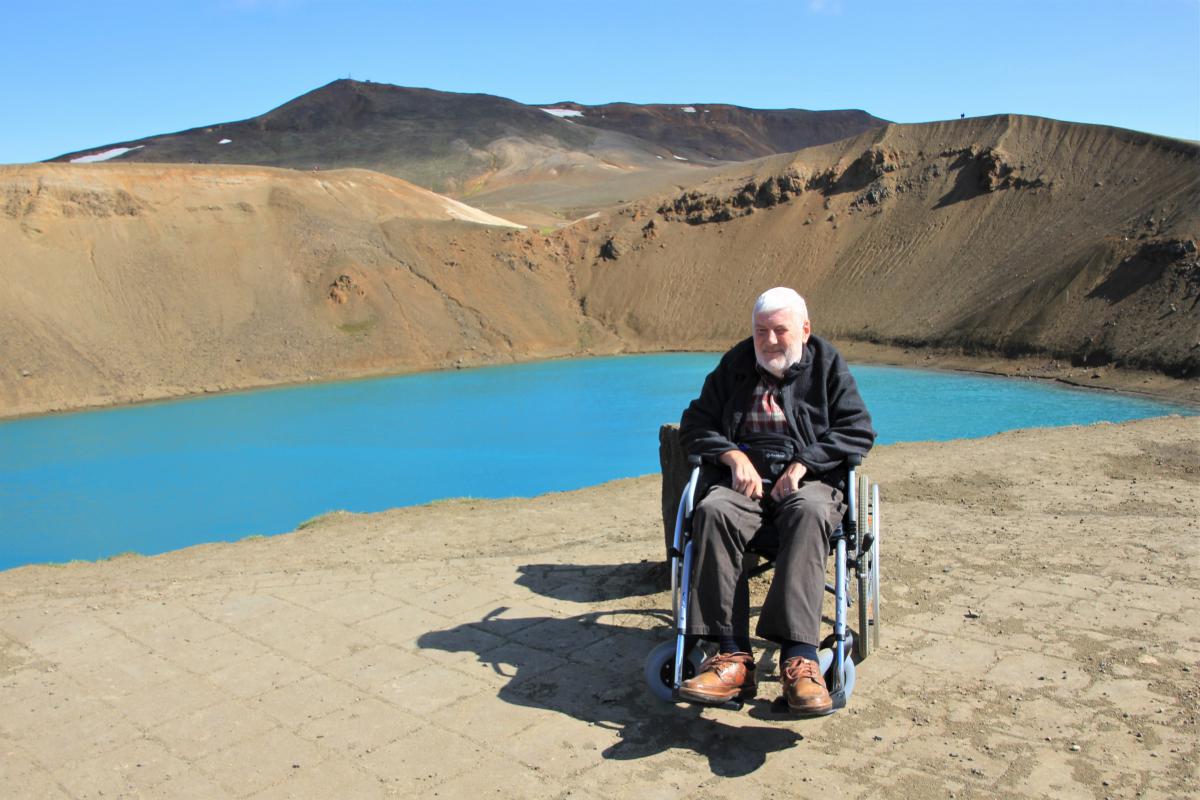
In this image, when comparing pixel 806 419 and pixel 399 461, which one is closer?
pixel 806 419

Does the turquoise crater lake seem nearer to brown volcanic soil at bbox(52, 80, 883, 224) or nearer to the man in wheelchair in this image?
the man in wheelchair

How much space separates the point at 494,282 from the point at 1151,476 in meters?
33.2

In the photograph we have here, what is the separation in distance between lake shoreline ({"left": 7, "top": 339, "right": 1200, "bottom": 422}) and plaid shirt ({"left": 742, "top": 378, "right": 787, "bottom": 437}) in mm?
19103

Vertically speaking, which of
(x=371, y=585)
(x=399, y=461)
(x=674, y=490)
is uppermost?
(x=674, y=490)

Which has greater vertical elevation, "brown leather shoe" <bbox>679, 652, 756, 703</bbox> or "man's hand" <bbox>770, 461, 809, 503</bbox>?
"man's hand" <bbox>770, 461, 809, 503</bbox>

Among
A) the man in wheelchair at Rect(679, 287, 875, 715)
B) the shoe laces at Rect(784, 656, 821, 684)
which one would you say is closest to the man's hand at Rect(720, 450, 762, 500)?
the man in wheelchair at Rect(679, 287, 875, 715)

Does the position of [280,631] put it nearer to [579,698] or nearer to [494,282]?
[579,698]

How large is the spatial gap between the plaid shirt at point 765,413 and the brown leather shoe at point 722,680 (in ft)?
3.29

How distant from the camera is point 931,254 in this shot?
3441 cm

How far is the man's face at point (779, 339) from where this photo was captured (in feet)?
13.1

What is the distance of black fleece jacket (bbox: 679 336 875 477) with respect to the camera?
155 inches

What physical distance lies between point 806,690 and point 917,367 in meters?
27.0

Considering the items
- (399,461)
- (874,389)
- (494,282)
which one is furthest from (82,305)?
(874,389)

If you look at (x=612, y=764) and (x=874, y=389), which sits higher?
(x=612, y=764)
